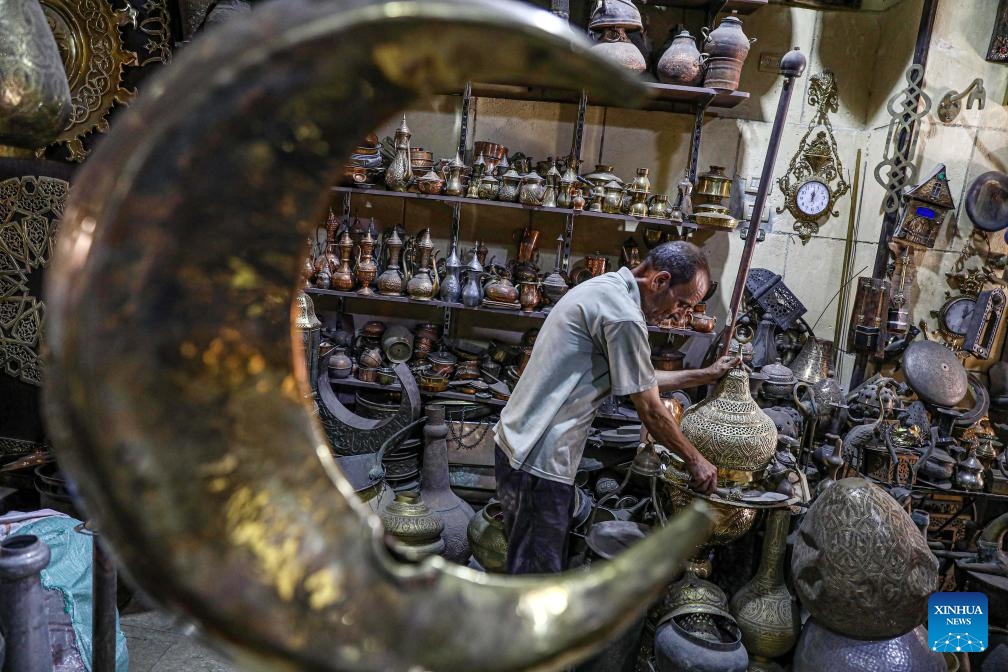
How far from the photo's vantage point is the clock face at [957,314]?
4.68m

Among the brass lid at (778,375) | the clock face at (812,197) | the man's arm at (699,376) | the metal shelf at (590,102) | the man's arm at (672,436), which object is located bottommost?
the brass lid at (778,375)

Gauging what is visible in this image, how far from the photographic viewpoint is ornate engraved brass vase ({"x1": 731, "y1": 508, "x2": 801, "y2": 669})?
2.79m

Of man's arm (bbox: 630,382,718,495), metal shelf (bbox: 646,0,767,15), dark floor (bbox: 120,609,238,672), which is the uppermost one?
metal shelf (bbox: 646,0,767,15)

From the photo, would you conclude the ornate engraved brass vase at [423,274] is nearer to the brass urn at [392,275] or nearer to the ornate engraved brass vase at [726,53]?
the brass urn at [392,275]

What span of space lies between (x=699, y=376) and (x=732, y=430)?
298 millimetres

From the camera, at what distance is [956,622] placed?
218 cm

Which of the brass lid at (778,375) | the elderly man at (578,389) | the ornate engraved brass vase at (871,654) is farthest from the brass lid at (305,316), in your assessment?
the brass lid at (778,375)

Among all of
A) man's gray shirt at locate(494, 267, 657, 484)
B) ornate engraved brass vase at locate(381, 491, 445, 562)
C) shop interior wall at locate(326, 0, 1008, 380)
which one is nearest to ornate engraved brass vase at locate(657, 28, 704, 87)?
shop interior wall at locate(326, 0, 1008, 380)

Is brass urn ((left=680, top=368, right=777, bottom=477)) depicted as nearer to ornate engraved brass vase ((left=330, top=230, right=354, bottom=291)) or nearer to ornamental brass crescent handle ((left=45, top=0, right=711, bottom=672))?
ornamental brass crescent handle ((left=45, top=0, right=711, bottom=672))

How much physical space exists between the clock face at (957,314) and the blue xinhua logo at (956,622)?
10.2 ft

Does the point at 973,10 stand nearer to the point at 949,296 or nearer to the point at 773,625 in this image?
the point at 949,296

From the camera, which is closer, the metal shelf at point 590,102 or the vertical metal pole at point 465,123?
the metal shelf at point 590,102

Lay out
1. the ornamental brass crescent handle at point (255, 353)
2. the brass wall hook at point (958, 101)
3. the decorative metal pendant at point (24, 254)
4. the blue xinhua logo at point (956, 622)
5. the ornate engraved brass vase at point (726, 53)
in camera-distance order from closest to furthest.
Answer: the ornamental brass crescent handle at point (255, 353), the blue xinhua logo at point (956, 622), the decorative metal pendant at point (24, 254), the ornate engraved brass vase at point (726, 53), the brass wall hook at point (958, 101)

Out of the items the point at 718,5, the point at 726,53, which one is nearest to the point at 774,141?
the point at 726,53
